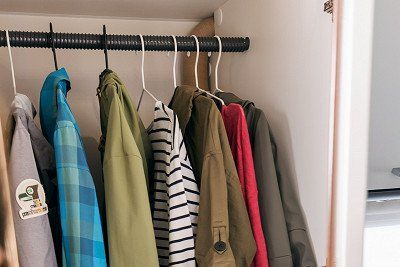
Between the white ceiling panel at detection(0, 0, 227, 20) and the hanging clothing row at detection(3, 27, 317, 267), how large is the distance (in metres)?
0.30

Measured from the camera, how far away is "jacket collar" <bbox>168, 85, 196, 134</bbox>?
750mm

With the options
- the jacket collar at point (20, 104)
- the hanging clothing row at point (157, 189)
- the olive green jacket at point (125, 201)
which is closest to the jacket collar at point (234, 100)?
the hanging clothing row at point (157, 189)

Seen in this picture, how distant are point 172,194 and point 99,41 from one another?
0.41 m

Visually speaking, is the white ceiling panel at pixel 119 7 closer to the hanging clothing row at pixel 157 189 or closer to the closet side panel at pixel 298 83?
the closet side panel at pixel 298 83

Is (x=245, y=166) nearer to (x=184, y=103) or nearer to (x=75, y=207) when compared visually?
(x=184, y=103)

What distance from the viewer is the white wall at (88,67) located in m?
1.00

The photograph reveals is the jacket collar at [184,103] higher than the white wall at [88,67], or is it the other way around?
the white wall at [88,67]

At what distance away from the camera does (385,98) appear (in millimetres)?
1010

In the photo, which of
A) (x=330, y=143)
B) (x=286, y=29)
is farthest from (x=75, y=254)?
(x=286, y=29)

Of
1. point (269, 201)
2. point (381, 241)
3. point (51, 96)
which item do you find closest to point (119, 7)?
point (51, 96)

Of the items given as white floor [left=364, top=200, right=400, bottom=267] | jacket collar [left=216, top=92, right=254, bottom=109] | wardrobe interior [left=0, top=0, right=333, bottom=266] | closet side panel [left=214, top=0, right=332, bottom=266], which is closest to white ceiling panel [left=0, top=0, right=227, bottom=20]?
wardrobe interior [left=0, top=0, right=333, bottom=266]

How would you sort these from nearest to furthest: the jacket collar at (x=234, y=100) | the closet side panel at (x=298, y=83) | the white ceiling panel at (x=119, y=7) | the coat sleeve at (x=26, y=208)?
the coat sleeve at (x=26, y=208) < the closet side panel at (x=298, y=83) < the jacket collar at (x=234, y=100) < the white ceiling panel at (x=119, y=7)

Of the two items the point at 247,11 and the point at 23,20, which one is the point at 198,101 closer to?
the point at 247,11

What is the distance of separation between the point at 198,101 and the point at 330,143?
→ 0.94 ft
